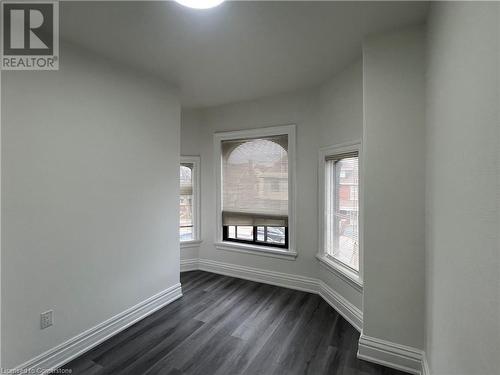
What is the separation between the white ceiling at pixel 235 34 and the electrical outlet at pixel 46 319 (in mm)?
2173

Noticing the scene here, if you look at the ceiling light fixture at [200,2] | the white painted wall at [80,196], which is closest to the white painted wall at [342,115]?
the ceiling light fixture at [200,2]

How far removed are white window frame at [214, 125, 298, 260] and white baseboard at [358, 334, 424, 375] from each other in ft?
4.54

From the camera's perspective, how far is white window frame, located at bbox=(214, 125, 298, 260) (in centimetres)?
324

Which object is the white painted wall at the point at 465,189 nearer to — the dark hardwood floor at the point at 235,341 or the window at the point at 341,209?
the dark hardwood floor at the point at 235,341

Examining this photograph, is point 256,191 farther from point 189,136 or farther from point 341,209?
point 189,136

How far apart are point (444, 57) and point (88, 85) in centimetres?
259

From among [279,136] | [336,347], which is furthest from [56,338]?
[279,136]

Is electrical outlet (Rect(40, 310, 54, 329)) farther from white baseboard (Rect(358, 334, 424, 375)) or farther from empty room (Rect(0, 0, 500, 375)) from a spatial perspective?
white baseboard (Rect(358, 334, 424, 375))

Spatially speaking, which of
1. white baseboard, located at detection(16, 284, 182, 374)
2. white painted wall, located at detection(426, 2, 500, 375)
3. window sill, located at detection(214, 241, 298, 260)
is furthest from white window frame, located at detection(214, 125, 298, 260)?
white painted wall, located at detection(426, 2, 500, 375)

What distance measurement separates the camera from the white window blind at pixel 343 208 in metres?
2.51

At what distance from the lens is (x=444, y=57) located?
4.17 feet

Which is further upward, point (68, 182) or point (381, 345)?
point (68, 182)

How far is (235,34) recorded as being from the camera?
1929 millimetres

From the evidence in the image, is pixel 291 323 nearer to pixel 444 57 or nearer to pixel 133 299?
A: pixel 133 299
